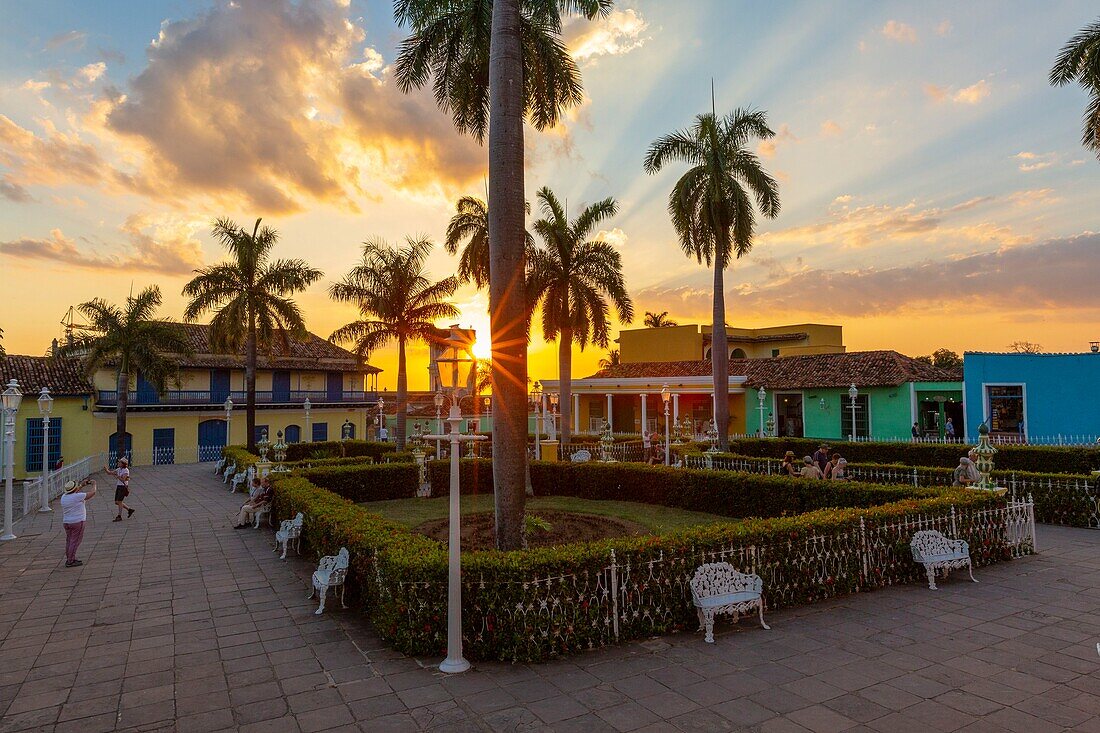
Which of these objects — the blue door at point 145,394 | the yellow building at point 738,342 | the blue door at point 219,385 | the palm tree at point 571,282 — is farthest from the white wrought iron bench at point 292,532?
the yellow building at point 738,342

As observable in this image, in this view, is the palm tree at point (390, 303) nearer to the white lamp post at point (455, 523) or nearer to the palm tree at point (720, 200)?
the palm tree at point (720, 200)

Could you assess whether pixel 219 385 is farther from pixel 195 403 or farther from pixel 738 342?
pixel 738 342

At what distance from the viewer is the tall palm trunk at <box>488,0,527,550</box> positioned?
877 cm

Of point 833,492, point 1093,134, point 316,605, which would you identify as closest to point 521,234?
point 316,605

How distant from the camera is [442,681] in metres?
5.61

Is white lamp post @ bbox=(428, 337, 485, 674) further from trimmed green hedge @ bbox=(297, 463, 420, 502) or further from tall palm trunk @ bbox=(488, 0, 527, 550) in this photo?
trimmed green hedge @ bbox=(297, 463, 420, 502)

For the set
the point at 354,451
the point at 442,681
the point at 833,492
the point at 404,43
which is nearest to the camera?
the point at 442,681

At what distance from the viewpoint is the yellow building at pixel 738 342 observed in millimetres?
44000

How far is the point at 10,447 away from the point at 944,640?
1694 centimetres

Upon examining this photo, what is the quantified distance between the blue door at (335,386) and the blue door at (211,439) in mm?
6478

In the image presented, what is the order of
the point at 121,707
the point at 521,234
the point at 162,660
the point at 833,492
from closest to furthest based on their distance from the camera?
the point at 121,707
the point at 162,660
the point at 521,234
the point at 833,492

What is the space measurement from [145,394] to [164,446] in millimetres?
2987

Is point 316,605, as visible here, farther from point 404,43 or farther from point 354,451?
point 354,451

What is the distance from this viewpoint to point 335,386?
132 feet
